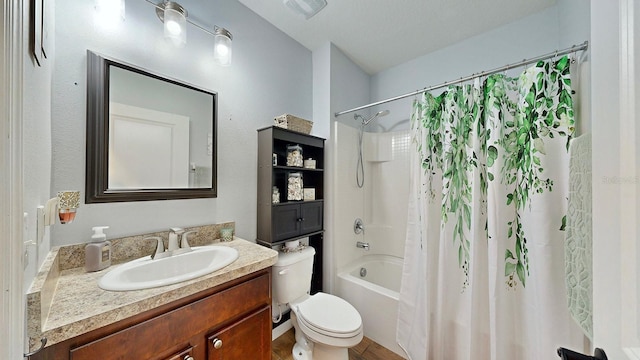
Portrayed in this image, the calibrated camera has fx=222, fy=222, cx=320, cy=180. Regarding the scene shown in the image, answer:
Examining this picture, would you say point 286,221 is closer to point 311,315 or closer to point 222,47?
point 311,315

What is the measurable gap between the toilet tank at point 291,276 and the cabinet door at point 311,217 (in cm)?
22

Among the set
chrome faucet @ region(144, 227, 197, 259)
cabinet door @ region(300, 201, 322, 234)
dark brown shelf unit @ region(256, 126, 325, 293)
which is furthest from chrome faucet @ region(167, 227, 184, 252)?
cabinet door @ region(300, 201, 322, 234)

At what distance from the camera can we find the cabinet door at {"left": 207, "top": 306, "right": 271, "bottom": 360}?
3.05 feet

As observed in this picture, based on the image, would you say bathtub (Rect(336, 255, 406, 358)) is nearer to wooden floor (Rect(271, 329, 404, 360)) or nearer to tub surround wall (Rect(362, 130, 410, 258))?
wooden floor (Rect(271, 329, 404, 360))

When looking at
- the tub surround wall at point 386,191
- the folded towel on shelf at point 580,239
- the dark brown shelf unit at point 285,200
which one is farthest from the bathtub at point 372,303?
the folded towel on shelf at point 580,239

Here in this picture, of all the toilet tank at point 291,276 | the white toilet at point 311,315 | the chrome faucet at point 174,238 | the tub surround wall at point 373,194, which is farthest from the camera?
the tub surround wall at point 373,194

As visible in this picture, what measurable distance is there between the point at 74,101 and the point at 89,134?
6.0 inches

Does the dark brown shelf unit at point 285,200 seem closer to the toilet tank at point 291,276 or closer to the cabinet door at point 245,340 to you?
the toilet tank at point 291,276

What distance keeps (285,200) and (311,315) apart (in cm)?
81

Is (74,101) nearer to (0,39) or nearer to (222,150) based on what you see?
(222,150)

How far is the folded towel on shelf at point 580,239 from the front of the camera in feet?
2.27

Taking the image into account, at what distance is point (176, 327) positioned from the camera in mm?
828

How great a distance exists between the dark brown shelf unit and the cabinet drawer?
0.53 m

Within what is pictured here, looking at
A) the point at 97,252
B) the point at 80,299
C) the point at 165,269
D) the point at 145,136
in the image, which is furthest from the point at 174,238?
the point at 145,136
